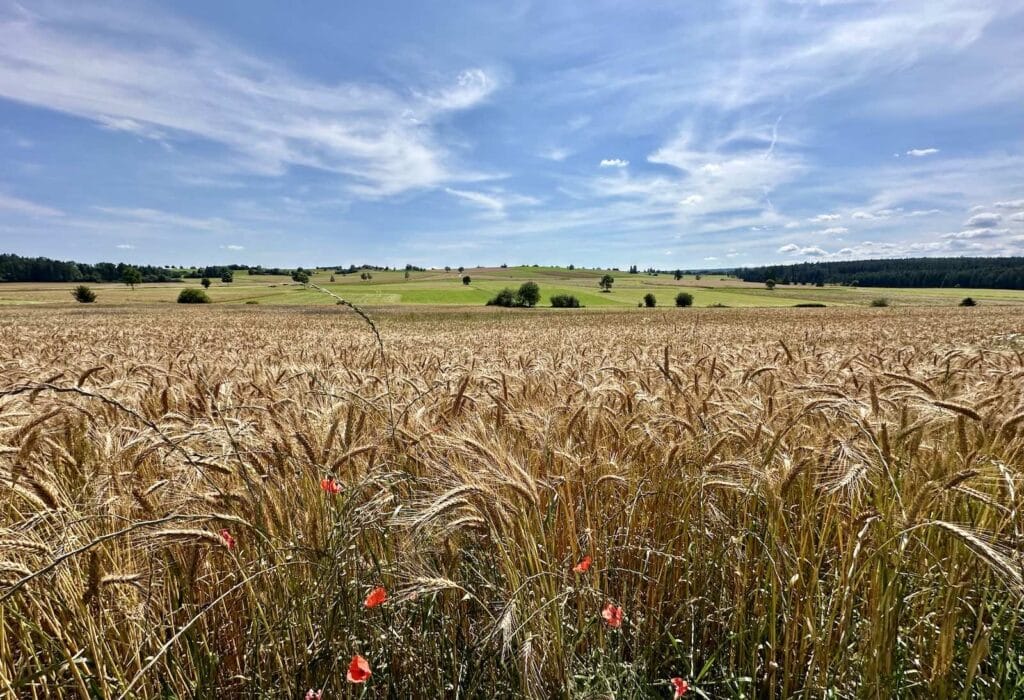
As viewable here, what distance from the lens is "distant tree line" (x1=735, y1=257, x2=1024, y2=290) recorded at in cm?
12706

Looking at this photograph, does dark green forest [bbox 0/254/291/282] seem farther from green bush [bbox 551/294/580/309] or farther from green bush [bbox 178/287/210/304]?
green bush [bbox 551/294/580/309]

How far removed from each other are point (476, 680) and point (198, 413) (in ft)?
10.7

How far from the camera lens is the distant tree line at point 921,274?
12706 cm

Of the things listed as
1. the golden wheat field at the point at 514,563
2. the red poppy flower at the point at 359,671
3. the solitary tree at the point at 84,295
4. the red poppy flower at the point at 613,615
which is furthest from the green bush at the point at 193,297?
the red poppy flower at the point at 613,615

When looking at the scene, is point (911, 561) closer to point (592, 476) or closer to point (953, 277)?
point (592, 476)

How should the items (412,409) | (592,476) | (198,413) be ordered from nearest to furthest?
(592,476) → (412,409) → (198,413)

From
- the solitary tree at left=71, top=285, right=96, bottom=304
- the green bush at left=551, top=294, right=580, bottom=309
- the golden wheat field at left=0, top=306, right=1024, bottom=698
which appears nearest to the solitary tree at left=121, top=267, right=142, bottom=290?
the solitary tree at left=71, top=285, right=96, bottom=304

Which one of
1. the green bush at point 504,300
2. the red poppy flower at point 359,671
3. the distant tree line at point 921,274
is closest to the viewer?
the red poppy flower at point 359,671

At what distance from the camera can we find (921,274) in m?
144

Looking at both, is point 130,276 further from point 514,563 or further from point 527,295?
point 514,563

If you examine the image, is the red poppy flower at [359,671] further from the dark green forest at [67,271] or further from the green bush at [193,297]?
the dark green forest at [67,271]

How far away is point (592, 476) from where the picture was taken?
2.92 meters

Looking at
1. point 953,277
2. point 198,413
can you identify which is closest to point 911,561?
point 198,413

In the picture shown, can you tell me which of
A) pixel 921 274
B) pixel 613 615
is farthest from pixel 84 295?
pixel 921 274
